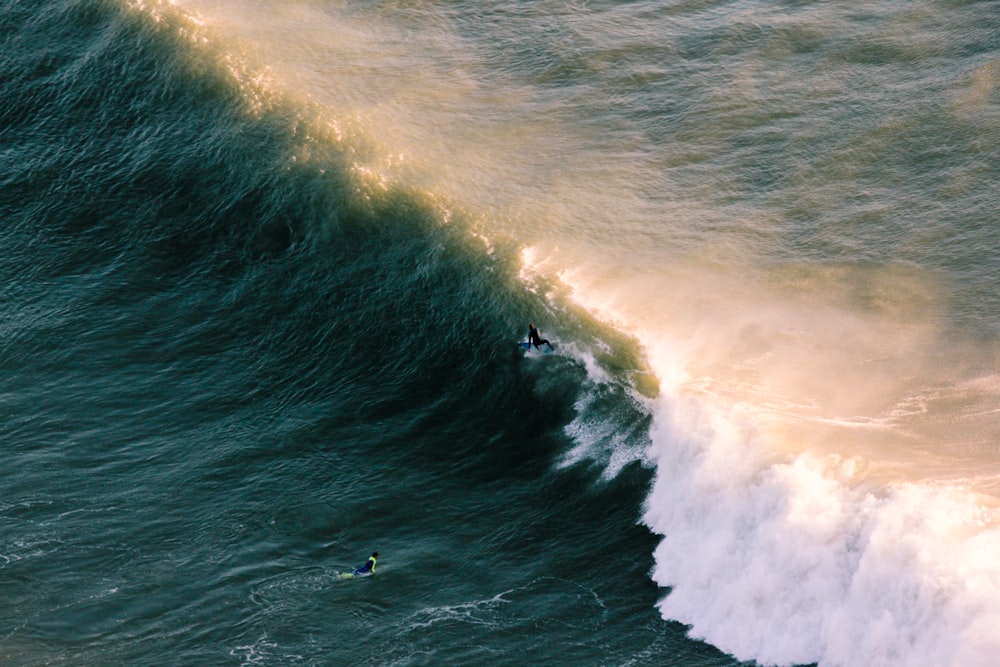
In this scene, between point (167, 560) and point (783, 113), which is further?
point (783, 113)

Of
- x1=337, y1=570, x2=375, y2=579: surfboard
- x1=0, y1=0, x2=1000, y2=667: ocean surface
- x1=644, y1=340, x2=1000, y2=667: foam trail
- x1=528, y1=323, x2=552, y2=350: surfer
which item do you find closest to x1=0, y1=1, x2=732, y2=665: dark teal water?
x1=0, y1=0, x2=1000, y2=667: ocean surface

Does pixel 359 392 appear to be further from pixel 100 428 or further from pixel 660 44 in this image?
pixel 660 44

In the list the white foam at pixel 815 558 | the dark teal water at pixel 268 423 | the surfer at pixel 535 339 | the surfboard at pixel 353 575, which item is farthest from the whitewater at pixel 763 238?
the surfboard at pixel 353 575

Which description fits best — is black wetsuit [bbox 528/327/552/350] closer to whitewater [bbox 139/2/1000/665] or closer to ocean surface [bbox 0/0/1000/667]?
ocean surface [bbox 0/0/1000/667]

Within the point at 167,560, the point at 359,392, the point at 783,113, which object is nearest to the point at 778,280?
the point at 783,113

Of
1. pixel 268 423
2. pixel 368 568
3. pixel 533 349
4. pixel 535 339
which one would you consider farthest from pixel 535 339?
pixel 368 568

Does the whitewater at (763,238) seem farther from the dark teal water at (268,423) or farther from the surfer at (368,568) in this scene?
the surfer at (368,568)

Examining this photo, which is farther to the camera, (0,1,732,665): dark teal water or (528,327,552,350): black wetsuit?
(528,327,552,350): black wetsuit

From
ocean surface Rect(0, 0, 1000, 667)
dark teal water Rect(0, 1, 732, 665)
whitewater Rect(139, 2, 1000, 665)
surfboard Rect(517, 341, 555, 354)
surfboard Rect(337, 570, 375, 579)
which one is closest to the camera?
whitewater Rect(139, 2, 1000, 665)
